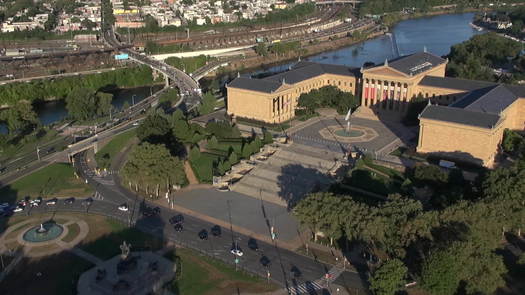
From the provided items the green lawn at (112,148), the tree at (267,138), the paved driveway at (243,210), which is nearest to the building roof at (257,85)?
the tree at (267,138)

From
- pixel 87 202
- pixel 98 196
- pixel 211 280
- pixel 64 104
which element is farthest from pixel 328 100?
pixel 64 104

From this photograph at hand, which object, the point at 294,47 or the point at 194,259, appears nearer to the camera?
the point at 194,259

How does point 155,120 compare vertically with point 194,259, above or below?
above

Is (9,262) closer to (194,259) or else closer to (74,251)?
(74,251)

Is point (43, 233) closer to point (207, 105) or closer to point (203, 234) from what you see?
point (203, 234)

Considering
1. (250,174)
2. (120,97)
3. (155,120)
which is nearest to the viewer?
(250,174)

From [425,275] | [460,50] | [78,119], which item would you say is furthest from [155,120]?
[460,50]

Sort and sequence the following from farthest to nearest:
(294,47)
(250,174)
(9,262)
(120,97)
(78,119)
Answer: (294,47) → (120,97) → (78,119) → (250,174) → (9,262)
